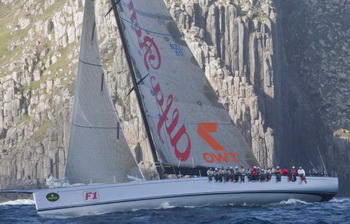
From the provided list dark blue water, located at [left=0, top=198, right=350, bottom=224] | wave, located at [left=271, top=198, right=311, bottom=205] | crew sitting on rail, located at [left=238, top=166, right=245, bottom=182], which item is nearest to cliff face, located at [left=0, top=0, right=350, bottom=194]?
wave, located at [left=271, top=198, right=311, bottom=205]

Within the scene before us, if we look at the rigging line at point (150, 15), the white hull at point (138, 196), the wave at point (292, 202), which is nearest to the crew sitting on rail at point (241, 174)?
the white hull at point (138, 196)

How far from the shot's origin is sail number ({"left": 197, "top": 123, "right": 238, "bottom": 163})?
2283 inches

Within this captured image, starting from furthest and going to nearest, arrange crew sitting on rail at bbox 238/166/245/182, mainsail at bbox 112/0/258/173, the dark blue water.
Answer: mainsail at bbox 112/0/258/173, crew sitting on rail at bbox 238/166/245/182, the dark blue water

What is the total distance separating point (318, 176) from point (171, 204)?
9.59 meters

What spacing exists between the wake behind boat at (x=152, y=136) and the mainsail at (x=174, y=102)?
53 millimetres

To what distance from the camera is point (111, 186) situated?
55375 mm

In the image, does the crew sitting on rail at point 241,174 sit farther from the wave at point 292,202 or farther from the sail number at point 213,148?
the wave at point 292,202

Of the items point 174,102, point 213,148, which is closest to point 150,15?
point 174,102

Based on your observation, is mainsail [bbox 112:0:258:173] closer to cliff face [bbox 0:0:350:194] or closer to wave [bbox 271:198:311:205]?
wave [bbox 271:198:311:205]

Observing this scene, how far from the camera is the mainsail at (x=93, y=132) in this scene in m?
56.0

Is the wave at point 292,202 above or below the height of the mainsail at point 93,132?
below

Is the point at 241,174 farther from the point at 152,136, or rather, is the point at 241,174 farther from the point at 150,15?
the point at 150,15

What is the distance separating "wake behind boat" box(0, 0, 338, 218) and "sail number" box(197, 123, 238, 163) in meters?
0.05

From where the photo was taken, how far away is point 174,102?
2280 inches
